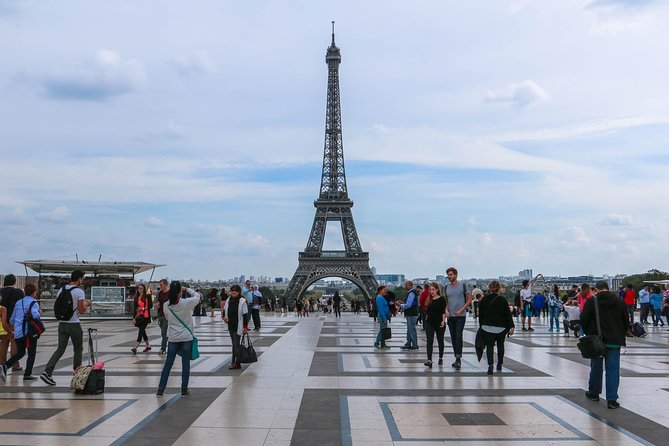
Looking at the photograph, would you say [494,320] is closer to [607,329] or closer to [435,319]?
[435,319]

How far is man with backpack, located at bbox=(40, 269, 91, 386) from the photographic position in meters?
10.1

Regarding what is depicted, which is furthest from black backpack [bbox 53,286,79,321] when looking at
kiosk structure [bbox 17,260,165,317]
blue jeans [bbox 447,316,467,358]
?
kiosk structure [bbox 17,260,165,317]

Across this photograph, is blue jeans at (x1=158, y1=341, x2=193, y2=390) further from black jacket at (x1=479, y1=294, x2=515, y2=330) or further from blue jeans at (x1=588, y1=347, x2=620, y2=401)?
blue jeans at (x1=588, y1=347, x2=620, y2=401)

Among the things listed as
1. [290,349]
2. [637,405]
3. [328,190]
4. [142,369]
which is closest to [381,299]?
[290,349]

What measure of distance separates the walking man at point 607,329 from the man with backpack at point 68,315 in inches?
293

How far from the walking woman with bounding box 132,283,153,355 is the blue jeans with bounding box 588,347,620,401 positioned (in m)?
9.69

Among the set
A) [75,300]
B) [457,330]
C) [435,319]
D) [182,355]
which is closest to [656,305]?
[457,330]

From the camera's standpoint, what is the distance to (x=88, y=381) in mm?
9109

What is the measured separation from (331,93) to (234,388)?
7780 centimetres

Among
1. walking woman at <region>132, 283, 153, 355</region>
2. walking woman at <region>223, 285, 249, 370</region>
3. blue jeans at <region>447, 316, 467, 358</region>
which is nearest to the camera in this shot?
walking woman at <region>223, 285, 249, 370</region>

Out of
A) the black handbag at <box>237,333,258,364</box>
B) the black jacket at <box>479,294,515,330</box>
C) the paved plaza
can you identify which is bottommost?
the paved plaza

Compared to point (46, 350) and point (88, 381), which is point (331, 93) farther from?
point (88, 381)

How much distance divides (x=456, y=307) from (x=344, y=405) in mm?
4552

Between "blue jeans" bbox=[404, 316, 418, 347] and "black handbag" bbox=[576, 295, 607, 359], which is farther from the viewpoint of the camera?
"blue jeans" bbox=[404, 316, 418, 347]
